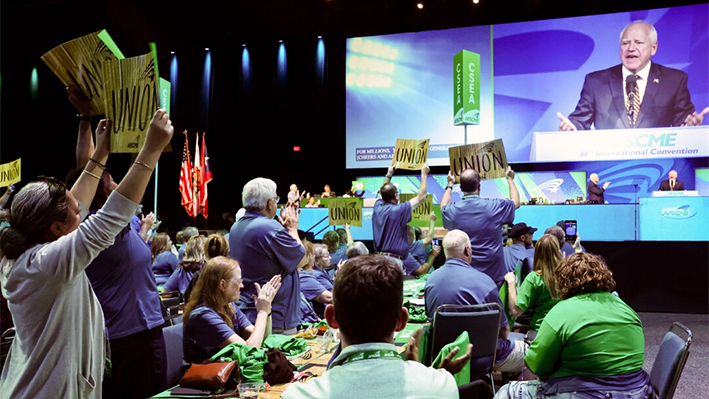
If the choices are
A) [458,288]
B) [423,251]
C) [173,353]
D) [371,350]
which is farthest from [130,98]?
[423,251]

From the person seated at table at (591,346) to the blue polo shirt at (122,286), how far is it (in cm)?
187

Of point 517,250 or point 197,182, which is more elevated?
point 197,182

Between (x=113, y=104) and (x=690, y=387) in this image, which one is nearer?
(x=113, y=104)

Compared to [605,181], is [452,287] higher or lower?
lower

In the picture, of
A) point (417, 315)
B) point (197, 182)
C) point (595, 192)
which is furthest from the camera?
point (197, 182)

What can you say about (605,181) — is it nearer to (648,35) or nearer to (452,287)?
(648,35)

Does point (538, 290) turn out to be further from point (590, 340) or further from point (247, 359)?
point (247, 359)

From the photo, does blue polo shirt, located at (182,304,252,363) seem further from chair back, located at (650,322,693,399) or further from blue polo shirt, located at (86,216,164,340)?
chair back, located at (650,322,693,399)

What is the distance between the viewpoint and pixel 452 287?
11.5 feet

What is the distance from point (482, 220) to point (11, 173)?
18.7ft

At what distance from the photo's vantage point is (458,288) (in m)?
3.51

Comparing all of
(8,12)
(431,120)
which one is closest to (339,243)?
(431,120)

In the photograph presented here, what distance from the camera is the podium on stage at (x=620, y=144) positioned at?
39.1 feet

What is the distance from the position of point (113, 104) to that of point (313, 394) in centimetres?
133
